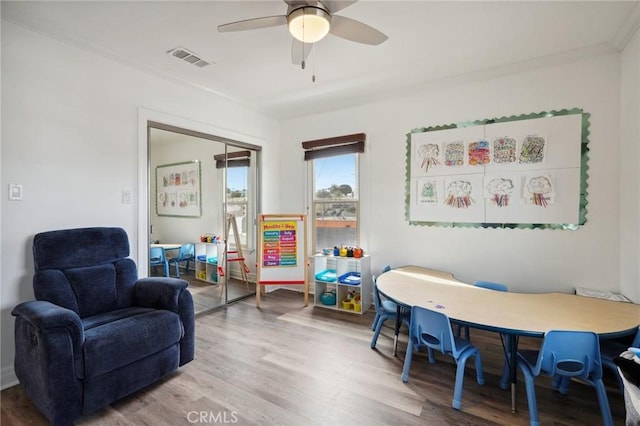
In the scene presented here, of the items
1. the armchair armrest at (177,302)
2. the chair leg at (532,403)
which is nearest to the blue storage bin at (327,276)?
the armchair armrest at (177,302)

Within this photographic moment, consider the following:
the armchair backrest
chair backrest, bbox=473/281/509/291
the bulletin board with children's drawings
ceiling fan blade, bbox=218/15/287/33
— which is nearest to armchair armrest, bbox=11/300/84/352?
the armchair backrest

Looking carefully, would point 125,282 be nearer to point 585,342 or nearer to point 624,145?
point 585,342

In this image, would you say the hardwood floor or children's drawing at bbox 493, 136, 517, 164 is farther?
children's drawing at bbox 493, 136, 517, 164

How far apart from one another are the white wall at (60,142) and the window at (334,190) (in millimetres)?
2115

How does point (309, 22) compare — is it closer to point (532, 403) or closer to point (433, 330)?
point (433, 330)

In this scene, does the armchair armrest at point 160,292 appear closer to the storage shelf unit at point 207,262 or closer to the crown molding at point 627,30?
the storage shelf unit at point 207,262

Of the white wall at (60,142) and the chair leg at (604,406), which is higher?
the white wall at (60,142)

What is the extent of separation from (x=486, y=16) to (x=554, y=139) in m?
1.48

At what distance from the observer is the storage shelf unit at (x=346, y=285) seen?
12.1 feet

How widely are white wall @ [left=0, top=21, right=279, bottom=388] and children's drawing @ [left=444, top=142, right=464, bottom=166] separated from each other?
321 centimetres

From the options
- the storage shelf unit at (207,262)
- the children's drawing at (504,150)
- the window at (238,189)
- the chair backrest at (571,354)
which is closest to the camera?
the chair backrest at (571,354)

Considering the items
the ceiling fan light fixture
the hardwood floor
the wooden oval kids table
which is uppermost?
the ceiling fan light fixture

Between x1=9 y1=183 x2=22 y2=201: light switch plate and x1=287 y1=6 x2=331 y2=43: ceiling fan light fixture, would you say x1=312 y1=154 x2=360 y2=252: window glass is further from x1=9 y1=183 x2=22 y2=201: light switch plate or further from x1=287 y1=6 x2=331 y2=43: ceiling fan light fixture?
x1=9 y1=183 x2=22 y2=201: light switch plate

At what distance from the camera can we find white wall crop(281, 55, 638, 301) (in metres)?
2.70
